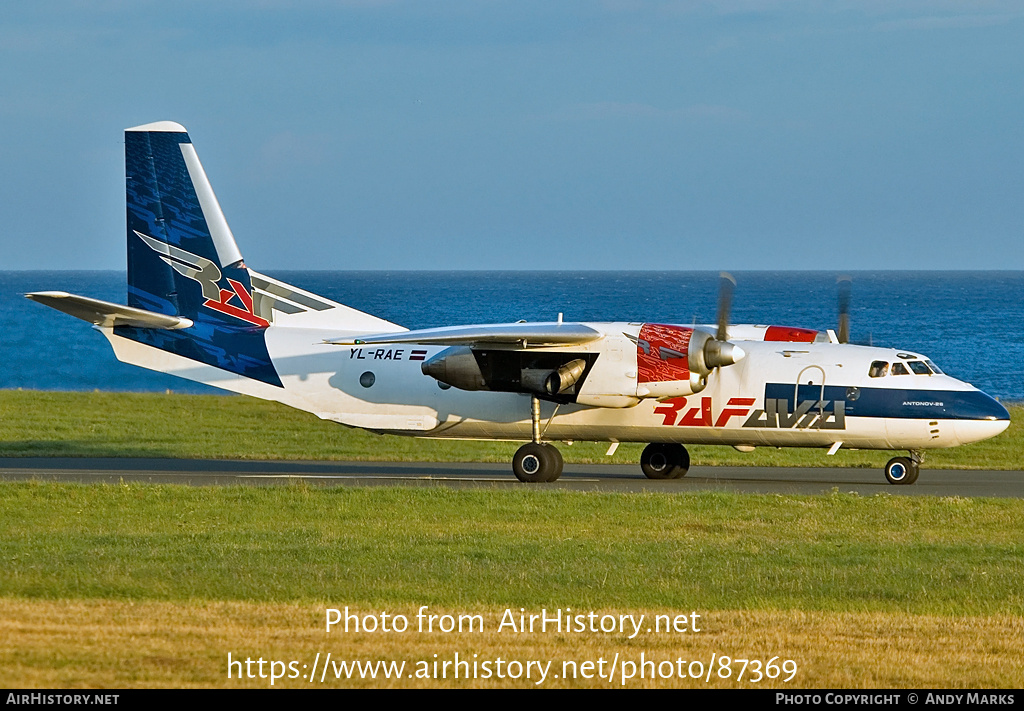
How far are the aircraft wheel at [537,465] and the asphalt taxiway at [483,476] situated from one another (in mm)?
271

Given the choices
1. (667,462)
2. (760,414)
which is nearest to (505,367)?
(667,462)

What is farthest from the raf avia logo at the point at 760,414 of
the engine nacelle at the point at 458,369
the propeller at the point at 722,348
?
the engine nacelle at the point at 458,369

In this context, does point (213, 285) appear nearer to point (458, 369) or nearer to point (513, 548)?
point (458, 369)

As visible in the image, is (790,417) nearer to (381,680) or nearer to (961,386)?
(961,386)

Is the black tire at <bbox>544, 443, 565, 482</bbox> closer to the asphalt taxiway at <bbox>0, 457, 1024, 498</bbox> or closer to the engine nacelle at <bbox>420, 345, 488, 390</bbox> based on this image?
the asphalt taxiway at <bbox>0, 457, 1024, 498</bbox>

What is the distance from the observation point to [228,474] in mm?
25125

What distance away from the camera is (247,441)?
3266cm

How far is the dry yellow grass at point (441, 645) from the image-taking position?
8.63m

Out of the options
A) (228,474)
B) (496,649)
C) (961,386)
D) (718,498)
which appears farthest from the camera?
(228,474)

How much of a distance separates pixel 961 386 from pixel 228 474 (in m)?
14.3

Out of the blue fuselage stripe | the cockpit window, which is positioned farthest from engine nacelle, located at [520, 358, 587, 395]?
the cockpit window

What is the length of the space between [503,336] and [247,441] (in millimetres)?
12103
